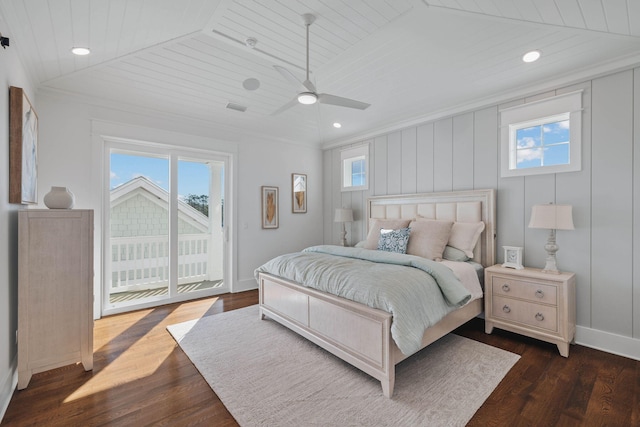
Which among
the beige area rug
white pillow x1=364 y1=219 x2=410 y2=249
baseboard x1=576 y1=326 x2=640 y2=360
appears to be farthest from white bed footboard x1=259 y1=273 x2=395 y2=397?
baseboard x1=576 y1=326 x2=640 y2=360

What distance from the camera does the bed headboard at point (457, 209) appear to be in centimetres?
340

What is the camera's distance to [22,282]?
2135mm

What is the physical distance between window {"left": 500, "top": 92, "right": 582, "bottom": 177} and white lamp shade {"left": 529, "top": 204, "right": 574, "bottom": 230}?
50 cm

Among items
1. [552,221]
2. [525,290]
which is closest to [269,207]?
[525,290]

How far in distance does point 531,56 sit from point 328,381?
10.7ft

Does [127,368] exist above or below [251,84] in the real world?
below

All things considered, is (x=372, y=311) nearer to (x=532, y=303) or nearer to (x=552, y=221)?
(x=532, y=303)

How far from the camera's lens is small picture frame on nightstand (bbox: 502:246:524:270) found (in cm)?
303

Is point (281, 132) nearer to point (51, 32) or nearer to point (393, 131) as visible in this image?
point (393, 131)

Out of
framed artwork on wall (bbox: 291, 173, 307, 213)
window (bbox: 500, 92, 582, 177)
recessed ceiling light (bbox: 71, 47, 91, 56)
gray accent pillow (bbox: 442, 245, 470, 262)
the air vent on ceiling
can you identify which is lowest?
gray accent pillow (bbox: 442, 245, 470, 262)

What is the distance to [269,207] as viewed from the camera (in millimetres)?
5090

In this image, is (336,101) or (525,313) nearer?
(336,101)

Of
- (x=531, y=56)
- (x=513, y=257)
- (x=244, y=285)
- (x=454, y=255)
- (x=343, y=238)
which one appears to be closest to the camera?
(x=531, y=56)

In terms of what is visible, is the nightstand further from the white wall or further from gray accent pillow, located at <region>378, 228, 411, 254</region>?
the white wall
